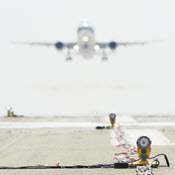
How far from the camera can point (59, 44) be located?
51.8 meters

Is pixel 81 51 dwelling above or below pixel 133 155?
above

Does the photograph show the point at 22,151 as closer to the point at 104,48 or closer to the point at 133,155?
the point at 133,155

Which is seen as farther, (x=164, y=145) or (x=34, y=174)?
(x=164, y=145)

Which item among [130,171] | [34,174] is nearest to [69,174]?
[34,174]

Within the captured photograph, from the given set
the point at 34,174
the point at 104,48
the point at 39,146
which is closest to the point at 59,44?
the point at 104,48

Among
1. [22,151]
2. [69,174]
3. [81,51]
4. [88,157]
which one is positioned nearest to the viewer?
[69,174]

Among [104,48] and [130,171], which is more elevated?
[104,48]

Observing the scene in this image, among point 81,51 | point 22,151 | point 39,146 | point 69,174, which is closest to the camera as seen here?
point 69,174

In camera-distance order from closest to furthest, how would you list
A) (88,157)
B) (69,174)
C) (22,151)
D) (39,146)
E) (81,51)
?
1. (69,174)
2. (88,157)
3. (22,151)
4. (39,146)
5. (81,51)

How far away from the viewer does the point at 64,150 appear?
1811 centimetres

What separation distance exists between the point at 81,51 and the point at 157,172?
39802 mm

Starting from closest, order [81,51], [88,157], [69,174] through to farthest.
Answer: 1. [69,174]
2. [88,157]
3. [81,51]

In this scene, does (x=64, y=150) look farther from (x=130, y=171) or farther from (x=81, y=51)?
(x=81, y=51)

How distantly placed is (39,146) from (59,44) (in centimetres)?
3415
